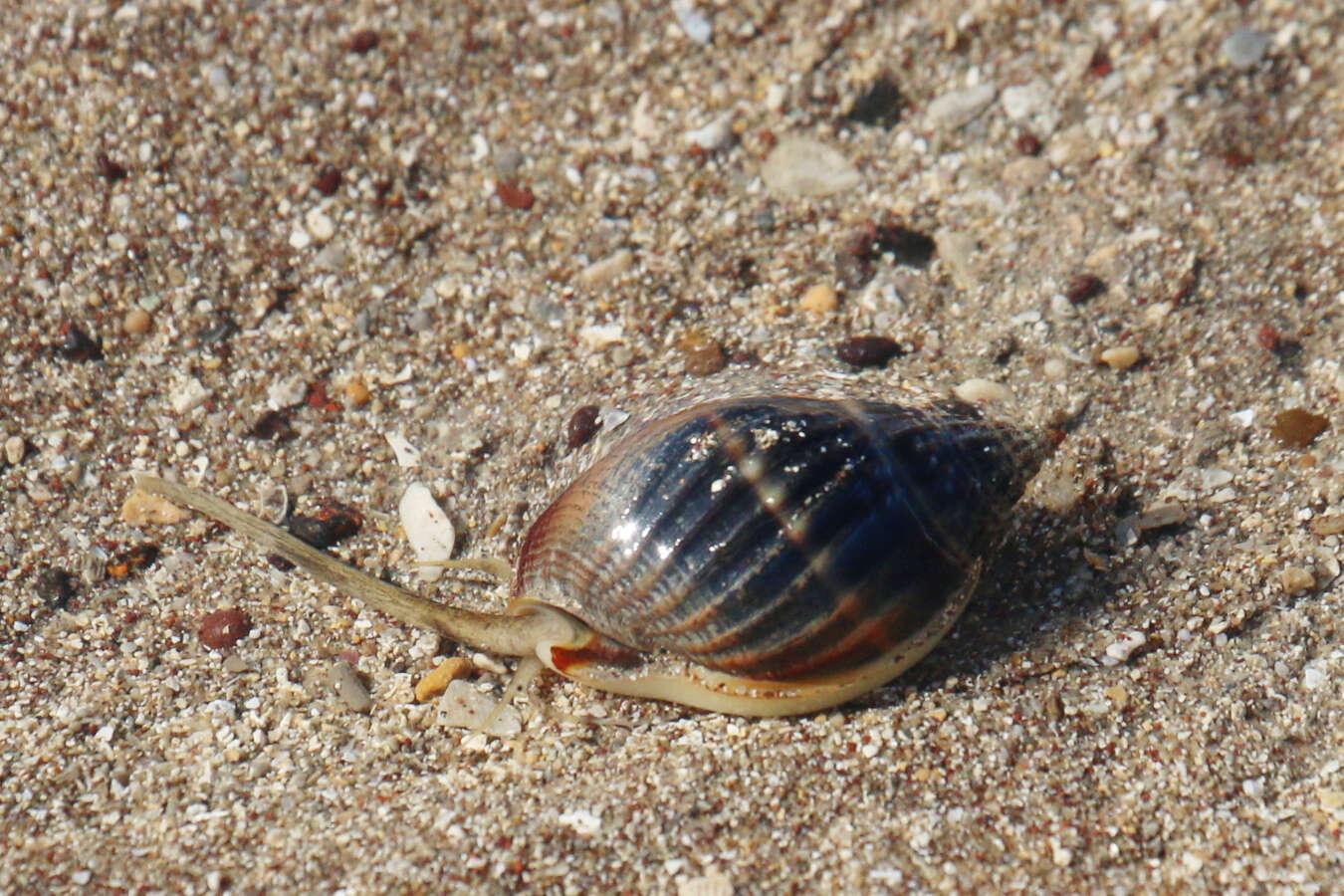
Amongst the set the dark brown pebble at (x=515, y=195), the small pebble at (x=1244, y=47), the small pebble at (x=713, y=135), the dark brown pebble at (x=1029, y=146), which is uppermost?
the dark brown pebble at (x=515, y=195)

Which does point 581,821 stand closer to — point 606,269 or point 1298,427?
point 606,269

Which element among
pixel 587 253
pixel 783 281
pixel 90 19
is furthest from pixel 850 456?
pixel 90 19

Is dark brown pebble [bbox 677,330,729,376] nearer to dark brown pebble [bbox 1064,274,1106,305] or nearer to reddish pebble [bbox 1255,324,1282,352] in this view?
dark brown pebble [bbox 1064,274,1106,305]

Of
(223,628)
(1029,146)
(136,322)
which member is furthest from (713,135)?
(223,628)

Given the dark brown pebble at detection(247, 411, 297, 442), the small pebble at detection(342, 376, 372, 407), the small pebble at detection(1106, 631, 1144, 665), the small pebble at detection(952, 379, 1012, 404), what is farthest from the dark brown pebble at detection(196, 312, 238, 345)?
the small pebble at detection(1106, 631, 1144, 665)

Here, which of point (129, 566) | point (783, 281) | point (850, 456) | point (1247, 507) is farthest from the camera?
point (783, 281)

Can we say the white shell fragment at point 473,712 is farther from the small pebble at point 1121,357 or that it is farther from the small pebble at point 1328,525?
the small pebble at point 1328,525

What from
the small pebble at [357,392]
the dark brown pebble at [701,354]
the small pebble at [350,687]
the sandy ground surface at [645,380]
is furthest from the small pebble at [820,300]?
the small pebble at [350,687]

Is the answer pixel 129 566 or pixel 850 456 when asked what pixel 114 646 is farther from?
pixel 850 456
